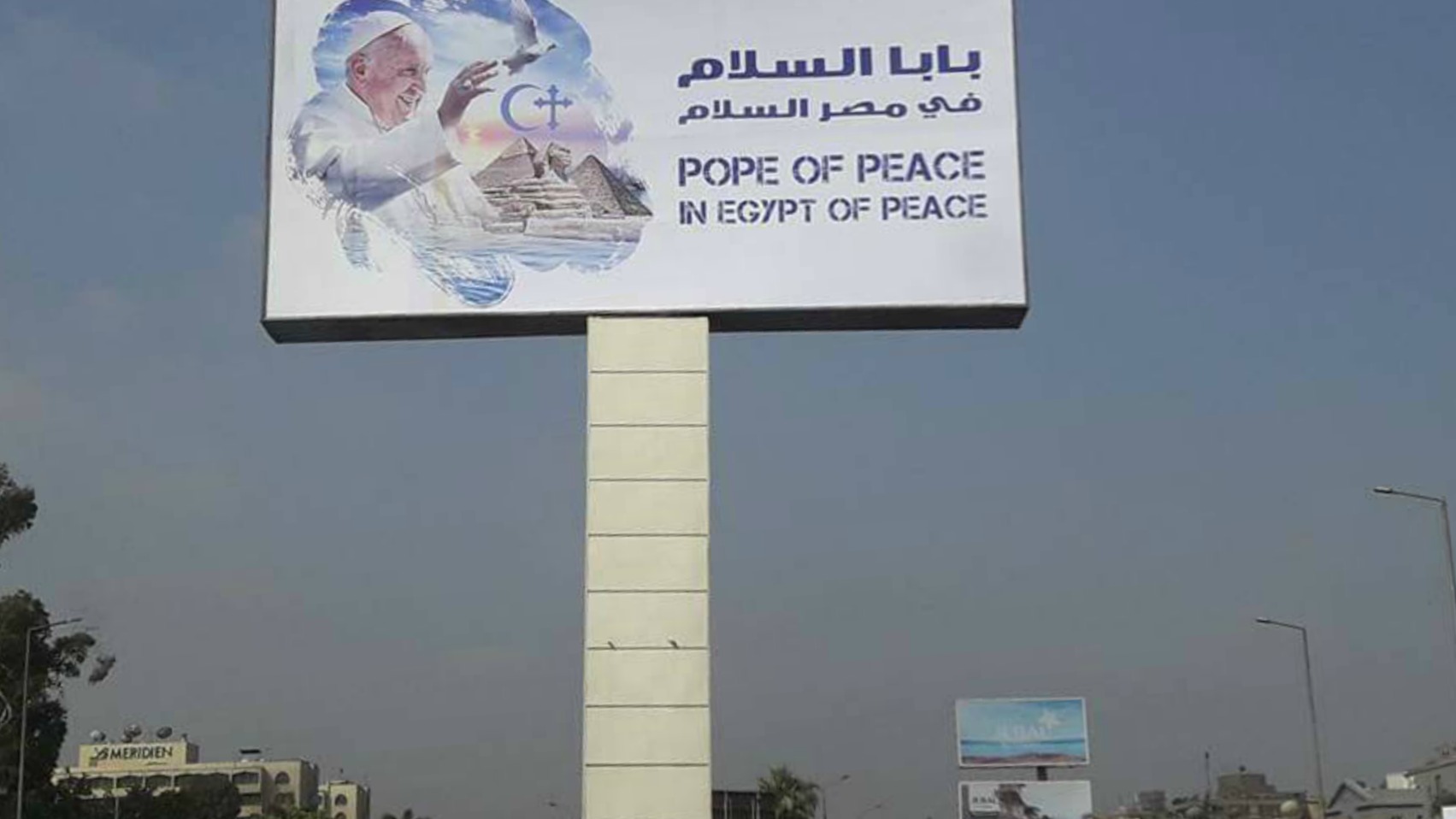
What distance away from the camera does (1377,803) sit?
75438 mm

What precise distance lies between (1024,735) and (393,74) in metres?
40.3

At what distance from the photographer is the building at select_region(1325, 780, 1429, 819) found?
74.9 metres

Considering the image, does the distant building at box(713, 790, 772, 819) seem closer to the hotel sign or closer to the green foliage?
the green foliage

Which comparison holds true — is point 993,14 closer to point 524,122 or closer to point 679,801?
point 524,122

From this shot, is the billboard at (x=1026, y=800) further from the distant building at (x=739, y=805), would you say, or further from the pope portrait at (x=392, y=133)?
the pope portrait at (x=392, y=133)

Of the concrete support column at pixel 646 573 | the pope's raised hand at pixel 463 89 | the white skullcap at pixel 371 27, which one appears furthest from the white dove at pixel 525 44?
the concrete support column at pixel 646 573

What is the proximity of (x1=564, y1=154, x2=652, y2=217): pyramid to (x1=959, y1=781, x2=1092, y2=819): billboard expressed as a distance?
125 ft

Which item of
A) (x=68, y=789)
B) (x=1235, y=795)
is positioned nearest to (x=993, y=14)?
(x=68, y=789)

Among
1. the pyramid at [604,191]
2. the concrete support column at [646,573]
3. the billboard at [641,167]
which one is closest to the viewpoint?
the concrete support column at [646,573]

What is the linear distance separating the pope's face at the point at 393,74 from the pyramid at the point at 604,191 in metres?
2.29

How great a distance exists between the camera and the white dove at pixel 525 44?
81.5 ft

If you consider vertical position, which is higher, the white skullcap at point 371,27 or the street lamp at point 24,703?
the white skullcap at point 371,27

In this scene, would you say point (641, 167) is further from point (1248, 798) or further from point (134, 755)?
point (134, 755)

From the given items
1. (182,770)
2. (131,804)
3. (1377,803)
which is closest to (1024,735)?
(1377,803)
